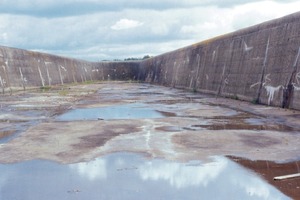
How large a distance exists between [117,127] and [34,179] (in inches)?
162

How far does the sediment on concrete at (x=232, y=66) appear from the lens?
12578 mm

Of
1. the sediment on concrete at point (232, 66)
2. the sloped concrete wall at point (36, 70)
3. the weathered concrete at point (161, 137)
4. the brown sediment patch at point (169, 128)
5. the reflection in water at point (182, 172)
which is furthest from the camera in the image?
the sloped concrete wall at point (36, 70)

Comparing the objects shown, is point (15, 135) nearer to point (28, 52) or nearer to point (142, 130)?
point (142, 130)

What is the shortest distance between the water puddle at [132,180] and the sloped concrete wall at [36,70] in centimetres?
1987

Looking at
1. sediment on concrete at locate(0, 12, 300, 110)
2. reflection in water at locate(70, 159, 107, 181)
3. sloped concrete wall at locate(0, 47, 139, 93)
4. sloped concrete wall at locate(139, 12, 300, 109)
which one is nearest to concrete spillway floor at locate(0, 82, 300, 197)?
reflection in water at locate(70, 159, 107, 181)

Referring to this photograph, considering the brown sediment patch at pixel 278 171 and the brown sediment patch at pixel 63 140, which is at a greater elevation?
the brown sediment patch at pixel 278 171

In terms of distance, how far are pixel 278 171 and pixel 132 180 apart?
1781mm

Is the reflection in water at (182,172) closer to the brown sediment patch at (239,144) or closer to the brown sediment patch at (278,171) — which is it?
the brown sediment patch at (278,171)

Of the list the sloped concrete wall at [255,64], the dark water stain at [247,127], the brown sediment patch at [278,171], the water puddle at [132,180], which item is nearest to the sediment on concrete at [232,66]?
the sloped concrete wall at [255,64]

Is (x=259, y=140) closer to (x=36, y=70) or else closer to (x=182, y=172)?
(x=182, y=172)

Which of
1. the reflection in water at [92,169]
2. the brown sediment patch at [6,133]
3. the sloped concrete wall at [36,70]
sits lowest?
the sloped concrete wall at [36,70]

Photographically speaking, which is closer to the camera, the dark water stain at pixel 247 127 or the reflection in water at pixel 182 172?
the reflection in water at pixel 182 172

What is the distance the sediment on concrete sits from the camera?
12.6 meters

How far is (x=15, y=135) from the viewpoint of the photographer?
7.98m
